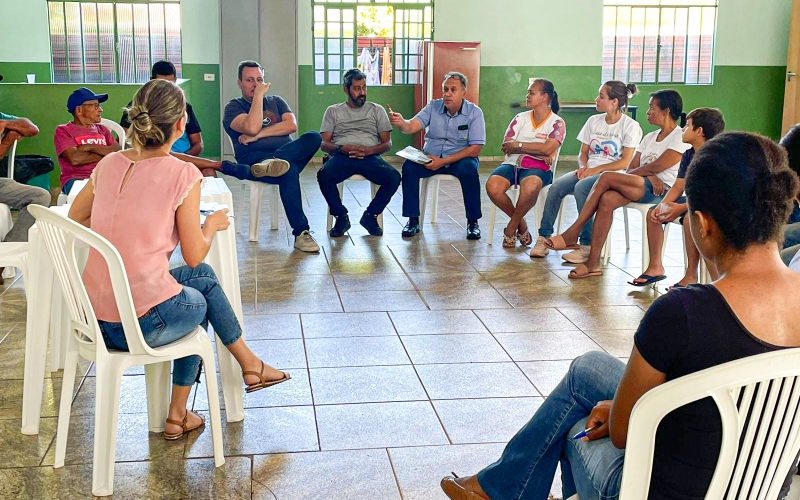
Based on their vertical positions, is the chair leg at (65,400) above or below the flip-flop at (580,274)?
above

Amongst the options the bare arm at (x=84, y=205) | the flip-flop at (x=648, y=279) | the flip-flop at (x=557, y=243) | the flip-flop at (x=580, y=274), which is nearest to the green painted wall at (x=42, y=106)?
the flip-flop at (x=557, y=243)

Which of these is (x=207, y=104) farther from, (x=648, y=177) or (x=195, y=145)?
(x=648, y=177)

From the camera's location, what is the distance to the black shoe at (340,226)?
607 centimetres

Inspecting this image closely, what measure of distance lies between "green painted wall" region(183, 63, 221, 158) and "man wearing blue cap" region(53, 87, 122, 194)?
18.0 feet

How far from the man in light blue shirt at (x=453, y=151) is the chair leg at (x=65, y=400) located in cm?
371

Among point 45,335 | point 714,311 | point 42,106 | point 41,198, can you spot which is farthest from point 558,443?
point 42,106

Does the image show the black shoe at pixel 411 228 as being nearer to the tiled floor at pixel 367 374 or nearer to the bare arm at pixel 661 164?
the tiled floor at pixel 367 374

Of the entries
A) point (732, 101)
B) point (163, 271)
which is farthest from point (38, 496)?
point (732, 101)

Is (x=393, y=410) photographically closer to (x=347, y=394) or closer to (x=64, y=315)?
(x=347, y=394)

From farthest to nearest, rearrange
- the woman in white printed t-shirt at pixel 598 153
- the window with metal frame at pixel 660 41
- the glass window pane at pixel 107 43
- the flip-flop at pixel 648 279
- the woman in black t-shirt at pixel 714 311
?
the window with metal frame at pixel 660 41 → the glass window pane at pixel 107 43 → the woman in white printed t-shirt at pixel 598 153 → the flip-flop at pixel 648 279 → the woman in black t-shirt at pixel 714 311

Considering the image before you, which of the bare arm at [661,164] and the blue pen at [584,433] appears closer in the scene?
the blue pen at [584,433]

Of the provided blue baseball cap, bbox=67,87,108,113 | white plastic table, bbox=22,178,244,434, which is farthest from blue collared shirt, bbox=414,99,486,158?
white plastic table, bbox=22,178,244,434

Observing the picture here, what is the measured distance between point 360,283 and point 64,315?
6.12ft

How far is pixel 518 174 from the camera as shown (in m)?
5.88
